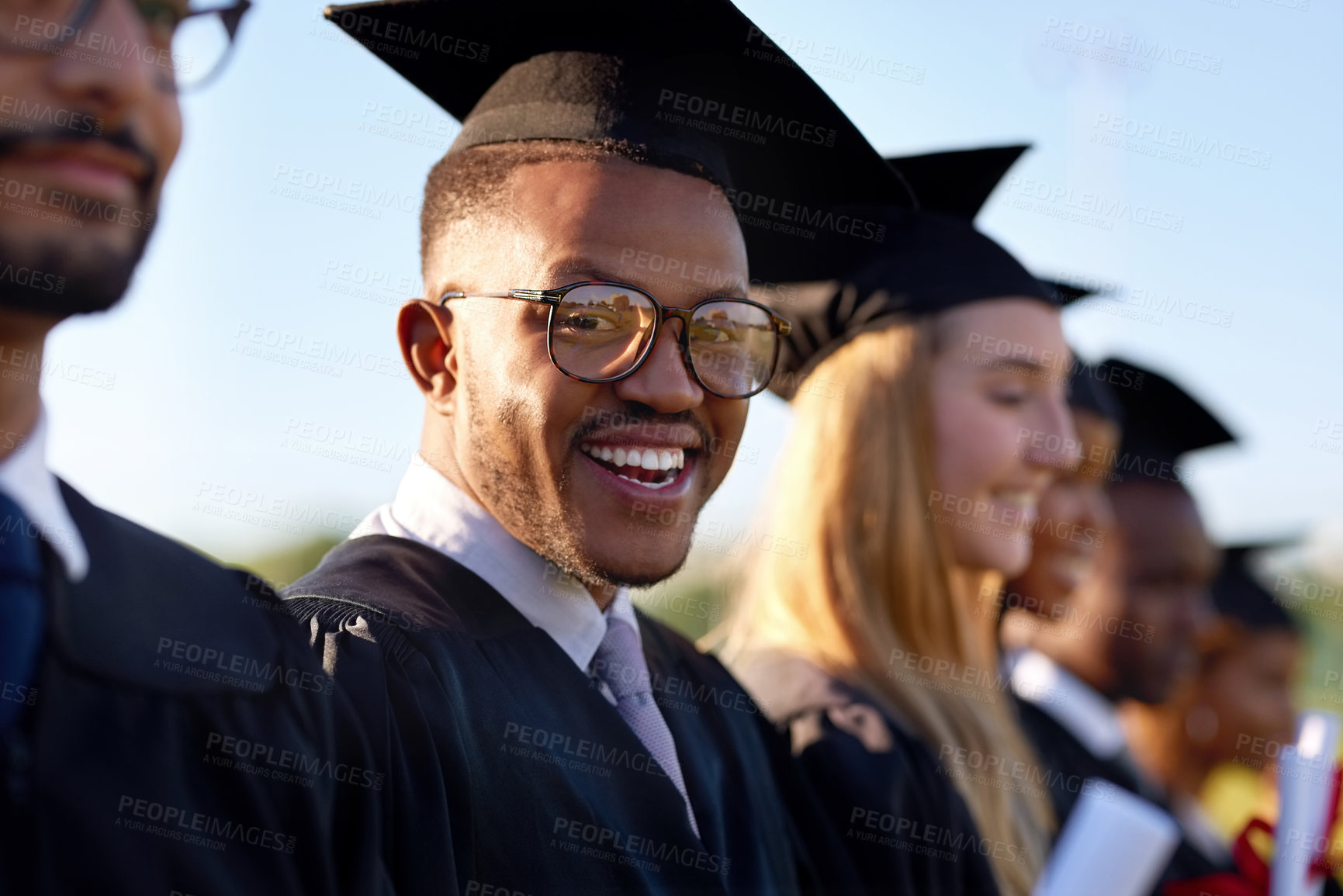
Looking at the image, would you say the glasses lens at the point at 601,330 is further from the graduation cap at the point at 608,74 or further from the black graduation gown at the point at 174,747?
the black graduation gown at the point at 174,747

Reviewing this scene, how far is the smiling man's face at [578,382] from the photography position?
1.70m

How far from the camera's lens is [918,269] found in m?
2.87

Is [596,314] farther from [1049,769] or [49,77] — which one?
[1049,769]

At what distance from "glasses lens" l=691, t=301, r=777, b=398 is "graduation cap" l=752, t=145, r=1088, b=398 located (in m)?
0.88

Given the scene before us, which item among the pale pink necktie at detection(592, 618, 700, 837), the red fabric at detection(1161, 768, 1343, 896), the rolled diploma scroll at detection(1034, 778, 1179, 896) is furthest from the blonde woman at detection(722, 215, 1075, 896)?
the pale pink necktie at detection(592, 618, 700, 837)

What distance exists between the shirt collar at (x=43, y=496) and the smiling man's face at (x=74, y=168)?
145 millimetres

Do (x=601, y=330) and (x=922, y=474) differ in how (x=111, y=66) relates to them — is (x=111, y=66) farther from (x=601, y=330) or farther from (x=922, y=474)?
(x=922, y=474)

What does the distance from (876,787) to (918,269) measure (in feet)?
4.24

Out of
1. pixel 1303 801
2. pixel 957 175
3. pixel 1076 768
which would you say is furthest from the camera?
pixel 1076 768

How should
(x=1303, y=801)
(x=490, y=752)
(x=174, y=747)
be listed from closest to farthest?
(x=174, y=747), (x=490, y=752), (x=1303, y=801)

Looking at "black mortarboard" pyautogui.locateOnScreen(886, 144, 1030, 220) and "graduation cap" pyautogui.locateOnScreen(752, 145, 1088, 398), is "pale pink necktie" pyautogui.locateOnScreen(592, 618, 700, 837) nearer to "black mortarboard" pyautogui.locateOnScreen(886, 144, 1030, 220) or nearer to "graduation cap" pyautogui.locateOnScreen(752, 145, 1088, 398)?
"graduation cap" pyautogui.locateOnScreen(752, 145, 1088, 398)

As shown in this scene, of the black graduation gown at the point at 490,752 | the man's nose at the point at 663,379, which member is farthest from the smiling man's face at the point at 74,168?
the man's nose at the point at 663,379

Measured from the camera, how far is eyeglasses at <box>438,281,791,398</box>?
168 centimetres

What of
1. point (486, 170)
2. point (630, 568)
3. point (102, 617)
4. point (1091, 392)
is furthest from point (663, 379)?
point (1091, 392)
